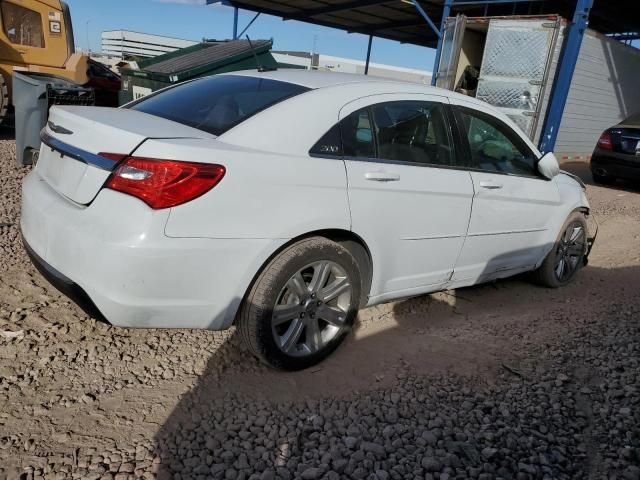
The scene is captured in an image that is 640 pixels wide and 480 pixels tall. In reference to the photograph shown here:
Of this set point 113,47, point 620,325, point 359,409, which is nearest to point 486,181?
point 620,325

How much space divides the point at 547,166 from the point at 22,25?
10017 millimetres

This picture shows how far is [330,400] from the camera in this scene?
109 inches

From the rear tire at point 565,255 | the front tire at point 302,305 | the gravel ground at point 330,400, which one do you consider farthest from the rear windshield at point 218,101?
the rear tire at point 565,255

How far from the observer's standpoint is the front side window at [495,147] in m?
3.68

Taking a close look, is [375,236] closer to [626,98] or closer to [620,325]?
[620,325]

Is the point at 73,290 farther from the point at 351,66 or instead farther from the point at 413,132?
the point at 351,66

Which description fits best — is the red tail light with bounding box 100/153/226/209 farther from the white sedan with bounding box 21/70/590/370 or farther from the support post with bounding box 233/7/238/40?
the support post with bounding box 233/7/238/40

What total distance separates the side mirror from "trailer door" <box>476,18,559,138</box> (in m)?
6.39

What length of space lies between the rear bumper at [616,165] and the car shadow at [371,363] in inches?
223

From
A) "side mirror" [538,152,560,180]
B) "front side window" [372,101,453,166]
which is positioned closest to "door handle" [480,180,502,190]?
"front side window" [372,101,453,166]

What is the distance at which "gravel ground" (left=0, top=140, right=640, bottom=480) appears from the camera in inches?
89.6

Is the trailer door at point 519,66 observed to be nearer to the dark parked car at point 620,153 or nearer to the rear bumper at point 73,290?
the dark parked car at point 620,153

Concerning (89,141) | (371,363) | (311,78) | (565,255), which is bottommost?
(371,363)

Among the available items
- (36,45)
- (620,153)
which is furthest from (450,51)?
(36,45)
